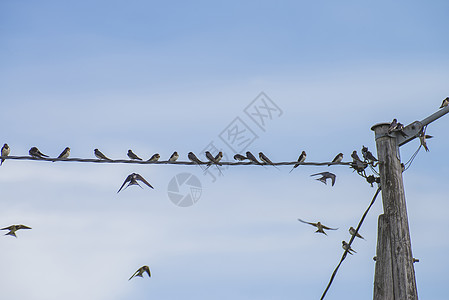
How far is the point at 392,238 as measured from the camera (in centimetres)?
678

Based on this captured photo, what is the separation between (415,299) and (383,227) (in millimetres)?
882

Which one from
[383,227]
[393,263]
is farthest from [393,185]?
[393,263]

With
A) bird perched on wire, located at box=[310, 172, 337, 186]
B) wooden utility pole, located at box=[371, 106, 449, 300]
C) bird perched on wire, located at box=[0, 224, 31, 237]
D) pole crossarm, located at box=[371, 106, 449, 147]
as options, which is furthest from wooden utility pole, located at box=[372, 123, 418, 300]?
bird perched on wire, located at box=[0, 224, 31, 237]

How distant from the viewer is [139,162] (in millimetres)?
7992

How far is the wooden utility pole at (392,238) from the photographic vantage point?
6.54 m

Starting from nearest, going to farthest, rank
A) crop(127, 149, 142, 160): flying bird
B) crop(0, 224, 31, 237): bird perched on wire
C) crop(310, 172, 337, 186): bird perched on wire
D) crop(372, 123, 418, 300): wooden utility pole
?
crop(372, 123, 418, 300): wooden utility pole
crop(310, 172, 337, 186): bird perched on wire
crop(0, 224, 31, 237): bird perched on wire
crop(127, 149, 142, 160): flying bird

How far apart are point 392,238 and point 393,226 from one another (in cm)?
15

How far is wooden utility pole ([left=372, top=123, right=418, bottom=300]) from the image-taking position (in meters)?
6.54

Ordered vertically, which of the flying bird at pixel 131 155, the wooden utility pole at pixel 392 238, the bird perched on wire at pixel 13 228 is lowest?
the wooden utility pole at pixel 392 238

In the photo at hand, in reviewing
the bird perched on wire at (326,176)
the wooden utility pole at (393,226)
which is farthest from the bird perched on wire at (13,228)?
the wooden utility pole at (393,226)

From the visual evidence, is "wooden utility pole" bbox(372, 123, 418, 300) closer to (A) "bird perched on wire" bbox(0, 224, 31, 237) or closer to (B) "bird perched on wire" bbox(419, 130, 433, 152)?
(B) "bird perched on wire" bbox(419, 130, 433, 152)

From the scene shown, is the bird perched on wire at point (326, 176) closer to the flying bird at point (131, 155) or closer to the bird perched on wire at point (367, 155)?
the bird perched on wire at point (367, 155)

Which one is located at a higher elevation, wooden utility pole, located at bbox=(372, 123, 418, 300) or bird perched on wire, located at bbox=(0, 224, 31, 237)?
bird perched on wire, located at bbox=(0, 224, 31, 237)

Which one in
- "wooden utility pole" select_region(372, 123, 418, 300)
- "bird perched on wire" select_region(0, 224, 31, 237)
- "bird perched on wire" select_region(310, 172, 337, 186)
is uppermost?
"bird perched on wire" select_region(310, 172, 337, 186)
